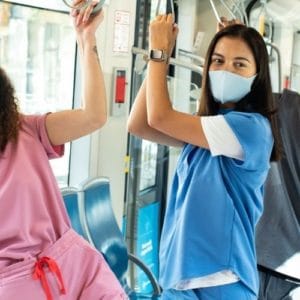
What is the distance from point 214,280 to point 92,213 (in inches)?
35.8

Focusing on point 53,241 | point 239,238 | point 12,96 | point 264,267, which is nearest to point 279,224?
point 264,267

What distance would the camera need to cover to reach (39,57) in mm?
2732

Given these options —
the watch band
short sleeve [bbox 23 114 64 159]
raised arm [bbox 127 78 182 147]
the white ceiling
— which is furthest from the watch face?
the white ceiling

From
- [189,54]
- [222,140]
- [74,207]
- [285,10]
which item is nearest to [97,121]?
[222,140]

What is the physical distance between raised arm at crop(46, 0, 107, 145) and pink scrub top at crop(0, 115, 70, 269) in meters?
0.04

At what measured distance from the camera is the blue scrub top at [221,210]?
162 centimetres

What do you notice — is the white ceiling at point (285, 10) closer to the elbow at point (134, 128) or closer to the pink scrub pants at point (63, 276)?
the elbow at point (134, 128)

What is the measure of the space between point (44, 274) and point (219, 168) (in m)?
0.60

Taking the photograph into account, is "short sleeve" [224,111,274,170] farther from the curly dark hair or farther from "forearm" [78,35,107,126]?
the curly dark hair

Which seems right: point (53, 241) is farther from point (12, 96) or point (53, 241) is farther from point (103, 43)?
point (103, 43)

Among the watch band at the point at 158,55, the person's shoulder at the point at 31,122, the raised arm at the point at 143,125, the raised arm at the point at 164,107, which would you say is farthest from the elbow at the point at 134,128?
the person's shoulder at the point at 31,122

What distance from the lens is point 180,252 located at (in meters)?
1.64

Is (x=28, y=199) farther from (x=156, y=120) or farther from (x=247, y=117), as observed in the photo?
(x=247, y=117)

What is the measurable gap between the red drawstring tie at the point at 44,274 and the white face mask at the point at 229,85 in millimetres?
749
